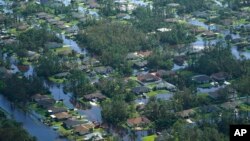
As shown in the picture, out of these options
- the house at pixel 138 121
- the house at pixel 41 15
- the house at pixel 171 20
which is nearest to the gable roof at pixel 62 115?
the house at pixel 138 121

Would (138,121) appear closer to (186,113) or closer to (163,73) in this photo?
(186,113)

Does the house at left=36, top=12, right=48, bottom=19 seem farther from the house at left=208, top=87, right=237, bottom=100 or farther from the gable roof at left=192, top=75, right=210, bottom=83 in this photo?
the house at left=208, top=87, right=237, bottom=100

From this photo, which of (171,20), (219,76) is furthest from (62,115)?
(171,20)

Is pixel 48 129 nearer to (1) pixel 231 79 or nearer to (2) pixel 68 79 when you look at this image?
(2) pixel 68 79

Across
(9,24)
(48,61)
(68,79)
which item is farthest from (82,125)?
(9,24)

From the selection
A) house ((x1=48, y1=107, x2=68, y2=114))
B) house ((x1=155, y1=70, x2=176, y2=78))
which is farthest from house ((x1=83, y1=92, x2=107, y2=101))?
house ((x1=155, y1=70, x2=176, y2=78))
